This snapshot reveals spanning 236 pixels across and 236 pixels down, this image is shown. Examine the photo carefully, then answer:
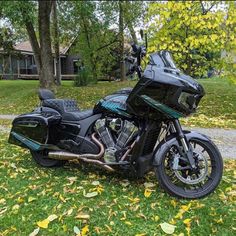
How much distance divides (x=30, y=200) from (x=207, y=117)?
23.5ft

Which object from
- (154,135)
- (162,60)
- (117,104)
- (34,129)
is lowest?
(34,129)

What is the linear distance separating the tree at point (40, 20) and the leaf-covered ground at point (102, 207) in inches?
352

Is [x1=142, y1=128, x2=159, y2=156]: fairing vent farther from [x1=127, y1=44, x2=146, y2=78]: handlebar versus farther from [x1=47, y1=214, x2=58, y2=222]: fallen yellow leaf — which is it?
[x1=47, y1=214, x2=58, y2=222]: fallen yellow leaf

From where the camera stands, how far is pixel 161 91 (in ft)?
13.3

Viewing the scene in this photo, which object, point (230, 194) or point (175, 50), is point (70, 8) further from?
point (230, 194)

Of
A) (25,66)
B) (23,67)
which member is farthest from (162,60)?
(25,66)

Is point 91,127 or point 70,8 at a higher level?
point 70,8

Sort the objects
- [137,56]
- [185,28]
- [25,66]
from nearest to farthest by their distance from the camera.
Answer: [137,56], [185,28], [25,66]

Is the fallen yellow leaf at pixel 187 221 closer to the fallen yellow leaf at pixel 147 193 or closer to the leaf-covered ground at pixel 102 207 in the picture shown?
the leaf-covered ground at pixel 102 207

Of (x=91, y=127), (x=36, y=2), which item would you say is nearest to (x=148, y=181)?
(x=91, y=127)

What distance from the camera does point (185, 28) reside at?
33.6 ft

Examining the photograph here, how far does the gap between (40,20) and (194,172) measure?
12651mm

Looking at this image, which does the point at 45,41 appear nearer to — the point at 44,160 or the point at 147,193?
the point at 44,160

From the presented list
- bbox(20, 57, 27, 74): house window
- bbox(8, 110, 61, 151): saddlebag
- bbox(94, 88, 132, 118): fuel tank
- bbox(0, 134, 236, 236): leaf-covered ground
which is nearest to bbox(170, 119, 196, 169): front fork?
bbox(0, 134, 236, 236): leaf-covered ground
